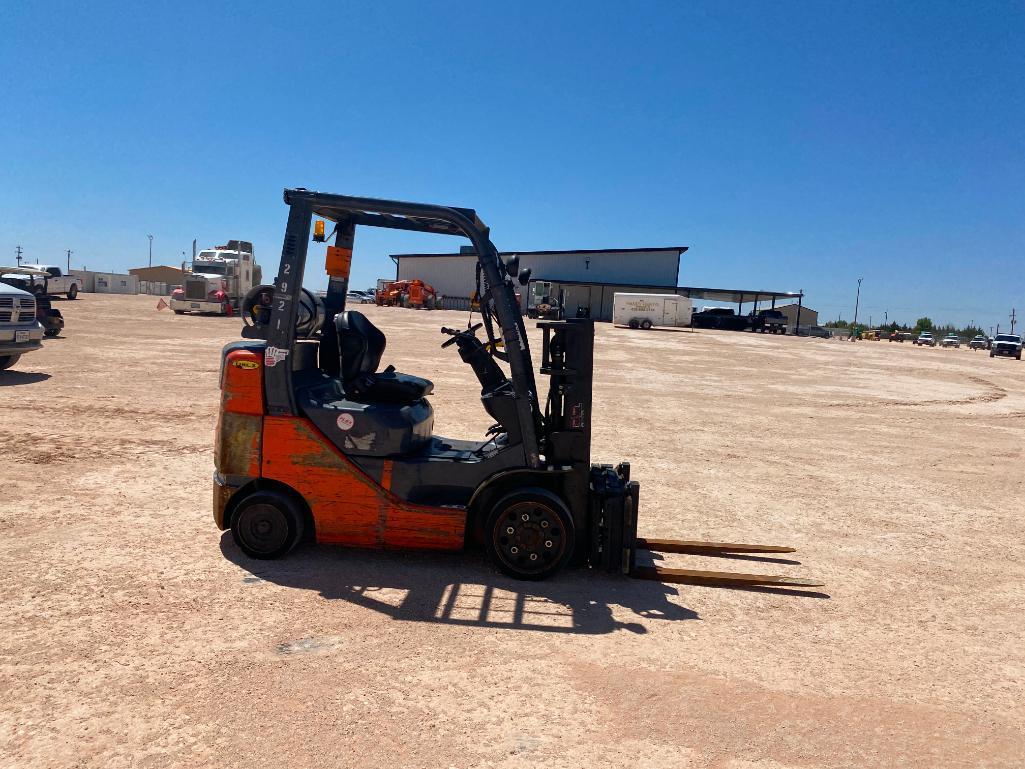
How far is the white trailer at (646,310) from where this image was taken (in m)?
53.2

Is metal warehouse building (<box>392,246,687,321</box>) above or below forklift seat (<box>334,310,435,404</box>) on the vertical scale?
above

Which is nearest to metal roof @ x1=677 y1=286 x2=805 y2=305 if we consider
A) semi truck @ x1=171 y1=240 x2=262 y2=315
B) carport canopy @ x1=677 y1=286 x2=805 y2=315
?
carport canopy @ x1=677 y1=286 x2=805 y2=315

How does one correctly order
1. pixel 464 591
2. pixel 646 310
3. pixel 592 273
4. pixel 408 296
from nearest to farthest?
pixel 464 591 < pixel 646 310 < pixel 408 296 < pixel 592 273

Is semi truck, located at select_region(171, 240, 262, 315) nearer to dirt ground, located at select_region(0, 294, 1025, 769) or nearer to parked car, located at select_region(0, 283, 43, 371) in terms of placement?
parked car, located at select_region(0, 283, 43, 371)

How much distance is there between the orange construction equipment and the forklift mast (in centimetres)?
6267

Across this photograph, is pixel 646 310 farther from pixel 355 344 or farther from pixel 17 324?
pixel 355 344

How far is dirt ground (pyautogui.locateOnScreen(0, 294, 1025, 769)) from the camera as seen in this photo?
310 centimetres

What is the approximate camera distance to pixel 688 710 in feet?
11.2

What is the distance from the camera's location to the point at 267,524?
16.5ft

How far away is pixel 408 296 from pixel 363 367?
2502 inches

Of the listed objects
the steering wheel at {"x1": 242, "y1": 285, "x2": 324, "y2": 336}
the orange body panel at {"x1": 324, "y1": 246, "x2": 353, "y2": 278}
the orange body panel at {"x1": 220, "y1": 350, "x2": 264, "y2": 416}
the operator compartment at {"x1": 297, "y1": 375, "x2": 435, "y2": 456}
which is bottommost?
the operator compartment at {"x1": 297, "y1": 375, "x2": 435, "y2": 456}

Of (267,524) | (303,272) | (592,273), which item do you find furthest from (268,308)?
(592,273)

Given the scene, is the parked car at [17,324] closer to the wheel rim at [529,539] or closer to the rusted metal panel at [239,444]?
the rusted metal panel at [239,444]

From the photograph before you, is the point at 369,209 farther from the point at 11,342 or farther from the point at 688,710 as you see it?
the point at 11,342
